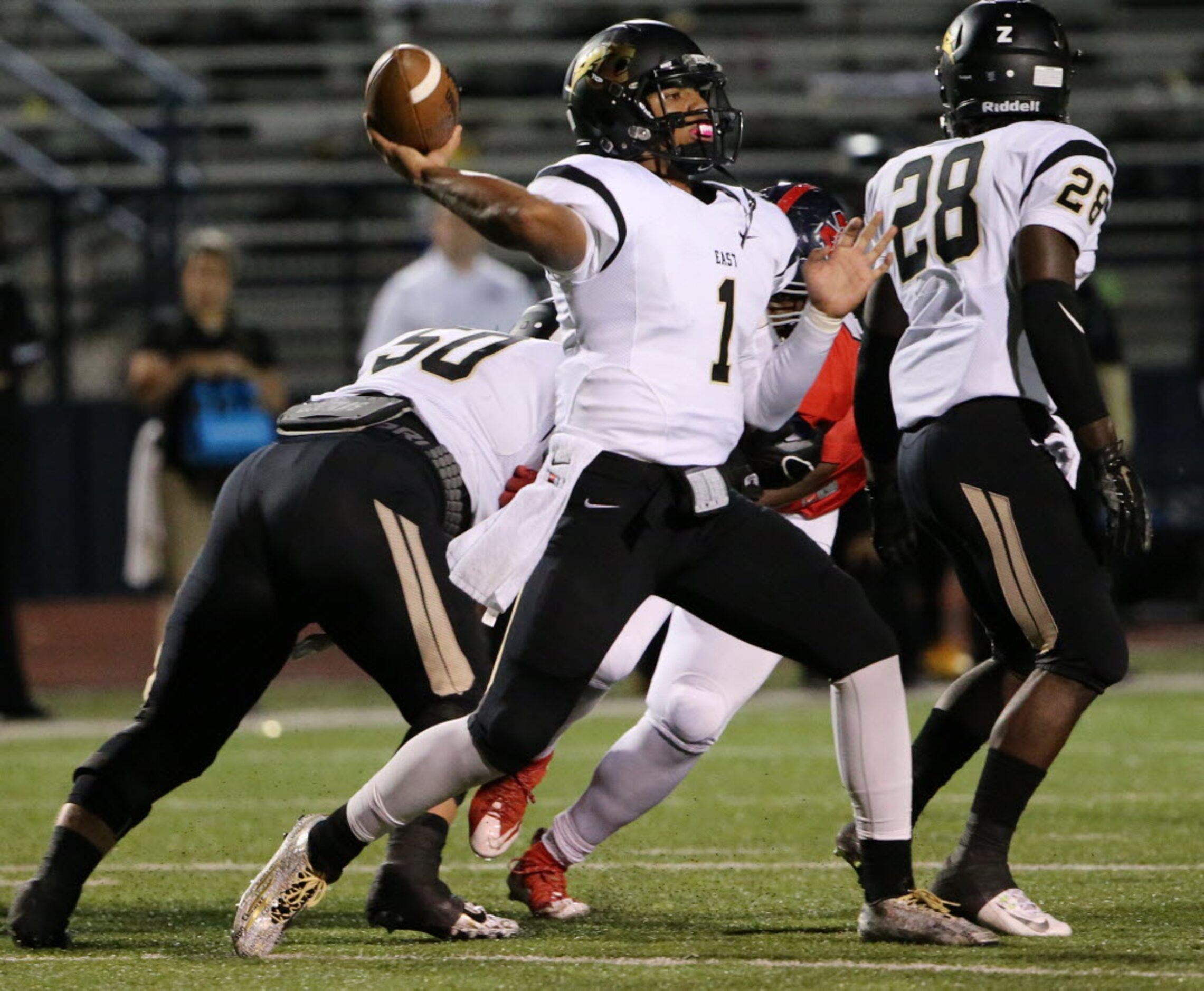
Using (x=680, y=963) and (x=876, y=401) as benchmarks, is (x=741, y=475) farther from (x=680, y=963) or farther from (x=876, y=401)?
(x=680, y=963)

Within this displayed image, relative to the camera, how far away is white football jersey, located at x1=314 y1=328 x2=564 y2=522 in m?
4.50

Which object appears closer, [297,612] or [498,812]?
[297,612]

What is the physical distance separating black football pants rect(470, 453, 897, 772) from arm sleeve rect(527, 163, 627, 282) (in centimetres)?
33

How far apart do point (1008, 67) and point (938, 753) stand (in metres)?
1.41

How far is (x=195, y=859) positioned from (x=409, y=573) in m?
1.63

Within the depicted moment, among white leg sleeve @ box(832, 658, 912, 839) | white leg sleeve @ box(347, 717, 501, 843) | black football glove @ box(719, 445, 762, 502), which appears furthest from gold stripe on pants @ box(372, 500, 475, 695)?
white leg sleeve @ box(832, 658, 912, 839)

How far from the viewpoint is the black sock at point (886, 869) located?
4105 millimetres

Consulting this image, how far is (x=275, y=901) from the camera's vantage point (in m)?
4.11

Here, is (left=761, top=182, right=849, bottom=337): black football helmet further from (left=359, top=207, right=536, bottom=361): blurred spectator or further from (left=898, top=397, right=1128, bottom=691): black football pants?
(left=359, top=207, right=536, bottom=361): blurred spectator

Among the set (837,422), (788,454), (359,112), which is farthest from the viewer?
(359,112)

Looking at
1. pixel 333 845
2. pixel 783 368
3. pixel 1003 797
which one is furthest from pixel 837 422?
pixel 333 845

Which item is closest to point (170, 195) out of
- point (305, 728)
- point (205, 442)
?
point (205, 442)

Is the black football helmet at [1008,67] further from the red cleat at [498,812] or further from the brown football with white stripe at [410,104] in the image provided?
the red cleat at [498,812]

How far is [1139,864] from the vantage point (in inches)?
203
